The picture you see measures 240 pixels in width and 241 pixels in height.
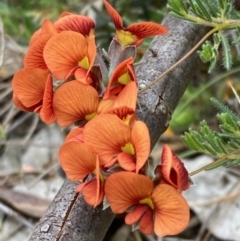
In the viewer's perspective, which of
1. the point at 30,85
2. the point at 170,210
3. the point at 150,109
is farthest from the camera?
the point at 150,109

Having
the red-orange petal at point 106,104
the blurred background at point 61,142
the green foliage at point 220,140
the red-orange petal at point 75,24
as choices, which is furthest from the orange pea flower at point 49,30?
the blurred background at point 61,142

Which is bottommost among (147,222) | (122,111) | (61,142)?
(61,142)

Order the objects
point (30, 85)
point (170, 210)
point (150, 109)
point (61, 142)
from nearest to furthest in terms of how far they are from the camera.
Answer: point (170, 210) → point (30, 85) → point (150, 109) → point (61, 142)

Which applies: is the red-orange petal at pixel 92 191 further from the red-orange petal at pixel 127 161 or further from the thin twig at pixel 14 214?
the thin twig at pixel 14 214

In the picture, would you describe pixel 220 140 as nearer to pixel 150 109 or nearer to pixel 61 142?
pixel 150 109

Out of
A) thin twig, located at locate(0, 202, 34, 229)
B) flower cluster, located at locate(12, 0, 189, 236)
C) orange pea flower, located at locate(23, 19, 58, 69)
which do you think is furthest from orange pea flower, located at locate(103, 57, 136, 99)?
thin twig, located at locate(0, 202, 34, 229)

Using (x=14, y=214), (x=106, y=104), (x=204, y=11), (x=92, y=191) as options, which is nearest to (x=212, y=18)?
(x=204, y=11)

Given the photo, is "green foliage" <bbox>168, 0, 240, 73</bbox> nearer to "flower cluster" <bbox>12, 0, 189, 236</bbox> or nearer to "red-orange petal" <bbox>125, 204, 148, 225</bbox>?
"flower cluster" <bbox>12, 0, 189, 236</bbox>

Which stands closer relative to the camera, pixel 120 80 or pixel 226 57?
pixel 120 80
